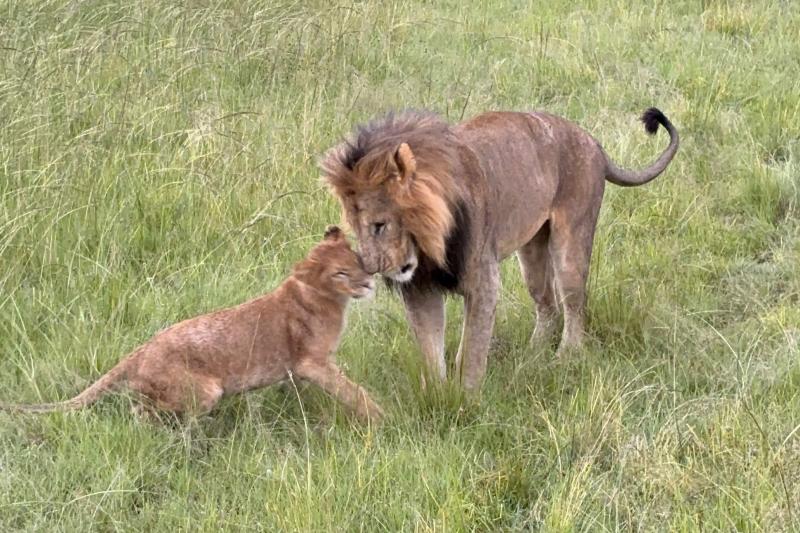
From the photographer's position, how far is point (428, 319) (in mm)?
4410

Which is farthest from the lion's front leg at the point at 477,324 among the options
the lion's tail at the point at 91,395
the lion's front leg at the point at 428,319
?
the lion's tail at the point at 91,395

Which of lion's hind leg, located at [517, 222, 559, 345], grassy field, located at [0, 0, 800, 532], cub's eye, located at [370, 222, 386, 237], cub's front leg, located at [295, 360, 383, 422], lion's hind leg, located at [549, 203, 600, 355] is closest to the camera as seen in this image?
grassy field, located at [0, 0, 800, 532]

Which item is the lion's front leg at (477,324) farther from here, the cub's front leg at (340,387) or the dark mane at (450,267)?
the cub's front leg at (340,387)

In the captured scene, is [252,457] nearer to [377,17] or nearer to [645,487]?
[645,487]

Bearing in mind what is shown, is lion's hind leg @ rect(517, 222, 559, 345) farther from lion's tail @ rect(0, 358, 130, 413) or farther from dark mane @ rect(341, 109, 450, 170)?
lion's tail @ rect(0, 358, 130, 413)

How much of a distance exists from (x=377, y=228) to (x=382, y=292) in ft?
4.11

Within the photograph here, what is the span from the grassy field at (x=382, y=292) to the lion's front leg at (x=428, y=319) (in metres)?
0.13

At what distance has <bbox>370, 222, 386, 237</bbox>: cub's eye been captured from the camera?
3950 millimetres

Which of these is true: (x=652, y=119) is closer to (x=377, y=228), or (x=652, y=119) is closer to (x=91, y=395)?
(x=377, y=228)

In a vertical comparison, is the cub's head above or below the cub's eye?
below

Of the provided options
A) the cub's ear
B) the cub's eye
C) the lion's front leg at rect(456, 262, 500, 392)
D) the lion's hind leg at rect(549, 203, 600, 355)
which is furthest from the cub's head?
the lion's hind leg at rect(549, 203, 600, 355)

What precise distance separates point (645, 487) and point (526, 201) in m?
1.64

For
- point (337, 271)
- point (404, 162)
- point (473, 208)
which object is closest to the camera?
point (404, 162)

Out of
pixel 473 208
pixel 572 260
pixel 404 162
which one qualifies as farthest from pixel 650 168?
pixel 404 162
